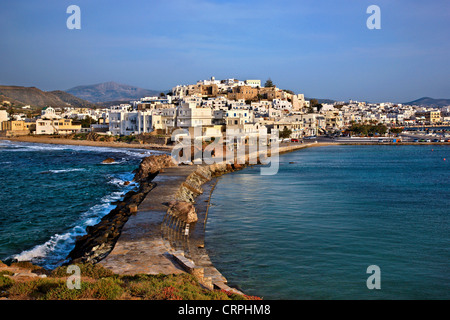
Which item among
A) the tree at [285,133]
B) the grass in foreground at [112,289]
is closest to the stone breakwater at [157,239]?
the grass in foreground at [112,289]

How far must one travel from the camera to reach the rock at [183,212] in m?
15.2

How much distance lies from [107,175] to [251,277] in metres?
22.9

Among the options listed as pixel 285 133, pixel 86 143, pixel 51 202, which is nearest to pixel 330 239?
pixel 51 202

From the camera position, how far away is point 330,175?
31.8 metres

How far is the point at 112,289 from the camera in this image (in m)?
6.50

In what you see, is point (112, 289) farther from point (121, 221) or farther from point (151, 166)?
point (151, 166)

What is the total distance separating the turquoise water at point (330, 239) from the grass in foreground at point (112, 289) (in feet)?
8.27

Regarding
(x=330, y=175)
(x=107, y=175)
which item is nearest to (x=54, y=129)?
(x=107, y=175)

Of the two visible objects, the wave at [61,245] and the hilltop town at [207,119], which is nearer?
the wave at [61,245]

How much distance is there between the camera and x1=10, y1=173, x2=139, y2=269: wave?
11781 mm

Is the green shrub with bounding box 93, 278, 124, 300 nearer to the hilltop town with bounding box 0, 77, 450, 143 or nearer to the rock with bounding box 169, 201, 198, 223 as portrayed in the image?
the rock with bounding box 169, 201, 198, 223

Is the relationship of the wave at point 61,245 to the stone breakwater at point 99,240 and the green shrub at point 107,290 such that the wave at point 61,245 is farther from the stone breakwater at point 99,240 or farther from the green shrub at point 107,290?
the green shrub at point 107,290

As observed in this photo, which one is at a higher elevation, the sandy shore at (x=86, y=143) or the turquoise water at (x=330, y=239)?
the sandy shore at (x=86, y=143)

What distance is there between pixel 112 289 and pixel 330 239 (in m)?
9.16
